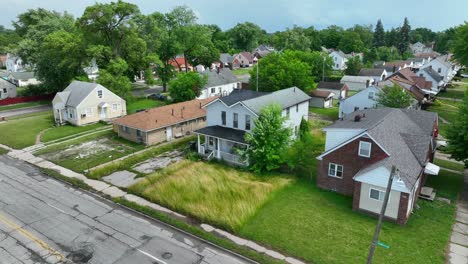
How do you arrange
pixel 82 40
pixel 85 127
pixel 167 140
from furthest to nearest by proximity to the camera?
1. pixel 82 40
2. pixel 85 127
3. pixel 167 140

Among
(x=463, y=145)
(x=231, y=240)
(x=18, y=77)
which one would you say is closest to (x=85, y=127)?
(x=231, y=240)

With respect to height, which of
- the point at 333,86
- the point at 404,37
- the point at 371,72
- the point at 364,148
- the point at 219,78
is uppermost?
the point at 404,37

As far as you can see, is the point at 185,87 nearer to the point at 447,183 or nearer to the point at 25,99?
the point at 25,99

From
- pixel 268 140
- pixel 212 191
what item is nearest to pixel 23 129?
pixel 212 191

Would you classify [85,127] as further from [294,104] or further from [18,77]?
[18,77]

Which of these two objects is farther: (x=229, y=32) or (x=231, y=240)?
(x=229, y=32)

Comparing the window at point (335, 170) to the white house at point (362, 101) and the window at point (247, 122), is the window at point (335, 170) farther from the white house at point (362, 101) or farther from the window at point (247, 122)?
the white house at point (362, 101)

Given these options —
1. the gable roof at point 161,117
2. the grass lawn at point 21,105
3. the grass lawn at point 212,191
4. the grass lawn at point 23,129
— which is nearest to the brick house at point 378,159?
the grass lawn at point 212,191

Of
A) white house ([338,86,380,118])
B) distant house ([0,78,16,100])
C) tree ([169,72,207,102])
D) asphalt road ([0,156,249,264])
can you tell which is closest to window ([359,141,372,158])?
asphalt road ([0,156,249,264])
